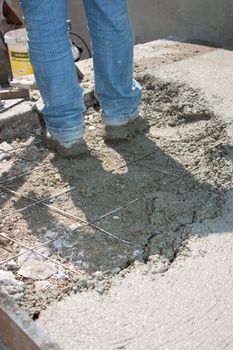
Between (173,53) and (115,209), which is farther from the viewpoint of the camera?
(173,53)

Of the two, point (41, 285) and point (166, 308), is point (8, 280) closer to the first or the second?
point (41, 285)

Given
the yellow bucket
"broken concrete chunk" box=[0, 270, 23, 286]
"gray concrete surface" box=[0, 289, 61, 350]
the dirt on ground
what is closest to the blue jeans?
the dirt on ground

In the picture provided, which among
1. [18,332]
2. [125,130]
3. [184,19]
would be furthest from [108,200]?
[184,19]

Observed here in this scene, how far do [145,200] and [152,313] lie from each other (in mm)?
660

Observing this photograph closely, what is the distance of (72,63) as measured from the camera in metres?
2.48

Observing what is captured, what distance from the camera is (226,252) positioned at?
1.86m

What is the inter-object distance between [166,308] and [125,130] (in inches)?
48.5

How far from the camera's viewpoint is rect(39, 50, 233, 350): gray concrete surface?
1.54 metres

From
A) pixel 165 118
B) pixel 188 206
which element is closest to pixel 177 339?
pixel 188 206

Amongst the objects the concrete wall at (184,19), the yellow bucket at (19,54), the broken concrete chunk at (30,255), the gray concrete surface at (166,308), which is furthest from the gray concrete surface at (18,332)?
the concrete wall at (184,19)

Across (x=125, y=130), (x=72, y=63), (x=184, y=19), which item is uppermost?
(x=72, y=63)

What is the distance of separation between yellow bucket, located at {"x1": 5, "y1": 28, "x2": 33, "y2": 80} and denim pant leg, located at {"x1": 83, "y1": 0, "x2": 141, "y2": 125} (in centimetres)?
106

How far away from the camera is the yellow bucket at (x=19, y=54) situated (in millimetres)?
3609

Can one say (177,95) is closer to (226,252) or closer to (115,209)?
(115,209)
